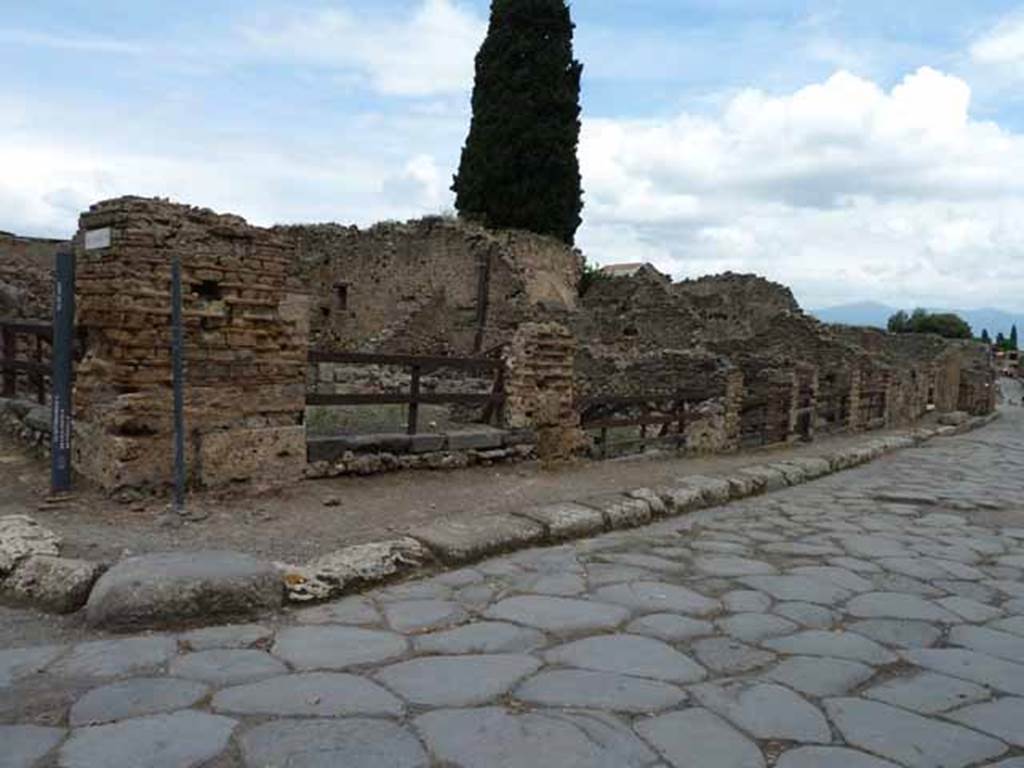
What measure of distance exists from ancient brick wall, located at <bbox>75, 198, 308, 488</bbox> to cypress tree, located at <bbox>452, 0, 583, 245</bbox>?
71.9ft

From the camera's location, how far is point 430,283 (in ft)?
80.1

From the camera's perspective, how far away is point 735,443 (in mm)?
11102

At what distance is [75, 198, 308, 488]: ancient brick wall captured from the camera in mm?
5312

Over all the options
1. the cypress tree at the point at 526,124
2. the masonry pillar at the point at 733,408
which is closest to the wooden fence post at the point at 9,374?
the masonry pillar at the point at 733,408

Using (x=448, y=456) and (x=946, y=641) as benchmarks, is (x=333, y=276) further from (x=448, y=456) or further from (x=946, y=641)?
(x=946, y=641)

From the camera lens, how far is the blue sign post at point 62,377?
5.39 m

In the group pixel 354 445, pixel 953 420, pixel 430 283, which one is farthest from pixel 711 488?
pixel 430 283

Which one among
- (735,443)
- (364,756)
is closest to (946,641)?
(364,756)

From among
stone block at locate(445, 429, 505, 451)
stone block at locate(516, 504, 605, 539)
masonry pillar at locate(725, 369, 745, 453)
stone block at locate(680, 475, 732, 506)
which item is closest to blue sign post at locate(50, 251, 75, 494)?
stone block at locate(516, 504, 605, 539)

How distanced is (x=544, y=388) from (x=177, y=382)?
4101 millimetres

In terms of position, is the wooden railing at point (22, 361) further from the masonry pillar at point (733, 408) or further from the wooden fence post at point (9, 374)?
the masonry pillar at point (733, 408)

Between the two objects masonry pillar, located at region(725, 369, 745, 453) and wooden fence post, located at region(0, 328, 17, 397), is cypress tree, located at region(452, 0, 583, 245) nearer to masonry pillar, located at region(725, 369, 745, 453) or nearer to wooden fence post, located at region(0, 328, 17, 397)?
masonry pillar, located at region(725, 369, 745, 453)

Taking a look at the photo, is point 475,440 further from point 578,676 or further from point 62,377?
point 578,676

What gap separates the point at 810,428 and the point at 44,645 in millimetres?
11043
